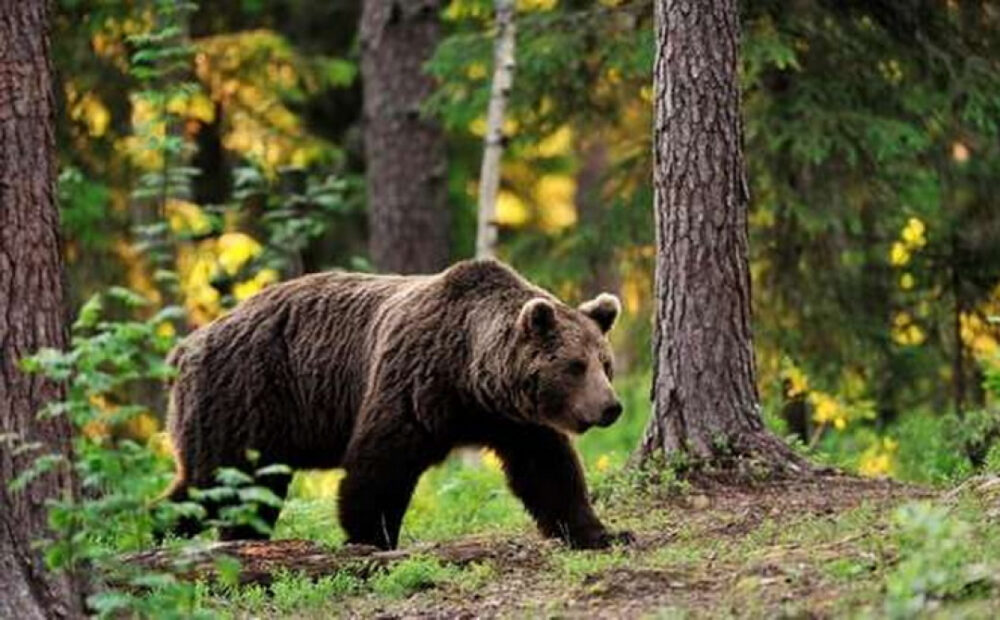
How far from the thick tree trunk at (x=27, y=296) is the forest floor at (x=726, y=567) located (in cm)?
115

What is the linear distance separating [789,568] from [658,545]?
152 cm

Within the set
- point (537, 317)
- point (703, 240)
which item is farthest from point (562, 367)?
point (703, 240)

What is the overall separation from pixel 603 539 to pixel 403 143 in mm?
9698

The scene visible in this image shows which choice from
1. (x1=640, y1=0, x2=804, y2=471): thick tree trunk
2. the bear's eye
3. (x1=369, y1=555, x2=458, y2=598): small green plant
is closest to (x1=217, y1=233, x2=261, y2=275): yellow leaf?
(x1=640, y1=0, x2=804, y2=471): thick tree trunk

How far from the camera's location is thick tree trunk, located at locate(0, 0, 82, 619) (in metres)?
7.43

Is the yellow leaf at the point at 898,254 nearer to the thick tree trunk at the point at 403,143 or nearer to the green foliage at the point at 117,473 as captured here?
the thick tree trunk at the point at 403,143

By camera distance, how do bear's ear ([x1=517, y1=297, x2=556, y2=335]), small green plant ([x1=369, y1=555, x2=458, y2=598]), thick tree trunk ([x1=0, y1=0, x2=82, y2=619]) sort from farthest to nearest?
1. bear's ear ([x1=517, y1=297, x2=556, y2=335])
2. small green plant ([x1=369, y1=555, x2=458, y2=598])
3. thick tree trunk ([x1=0, y1=0, x2=82, y2=619])

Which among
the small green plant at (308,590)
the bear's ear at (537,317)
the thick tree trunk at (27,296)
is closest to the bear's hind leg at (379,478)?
the bear's ear at (537,317)

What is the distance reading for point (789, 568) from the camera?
7.88 metres

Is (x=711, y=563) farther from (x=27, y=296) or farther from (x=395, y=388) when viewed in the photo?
(x=27, y=296)

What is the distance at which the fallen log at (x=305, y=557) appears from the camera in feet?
28.6

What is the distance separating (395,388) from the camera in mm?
9961

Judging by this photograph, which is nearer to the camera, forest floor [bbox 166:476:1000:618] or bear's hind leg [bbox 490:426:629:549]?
forest floor [bbox 166:476:1000:618]

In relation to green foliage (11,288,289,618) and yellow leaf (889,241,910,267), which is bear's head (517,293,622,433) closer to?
green foliage (11,288,289,618)
